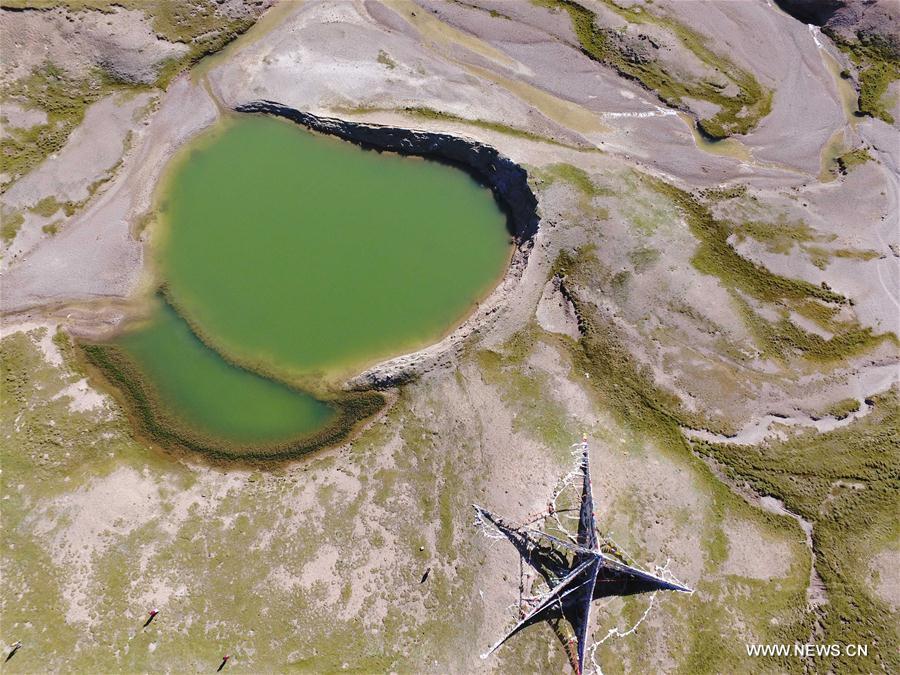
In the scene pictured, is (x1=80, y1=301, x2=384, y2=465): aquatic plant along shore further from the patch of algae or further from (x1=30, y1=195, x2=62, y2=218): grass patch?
(x1=30, y1=195, x2=62, y2=218): grass patch

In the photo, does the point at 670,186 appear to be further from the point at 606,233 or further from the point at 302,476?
the point at 302,476

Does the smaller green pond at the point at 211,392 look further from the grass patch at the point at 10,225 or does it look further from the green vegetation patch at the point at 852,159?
the green vegetation patch at the point at 852,159

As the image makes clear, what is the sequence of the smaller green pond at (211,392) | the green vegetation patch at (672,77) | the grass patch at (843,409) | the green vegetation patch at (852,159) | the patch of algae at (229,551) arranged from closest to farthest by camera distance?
the patch of algae at (229,551)
the grass patch at (843,409)
the smaller green pond at (211,392)
the green vegetation patch at (852,159)
the green vegetation patch at (672,77)

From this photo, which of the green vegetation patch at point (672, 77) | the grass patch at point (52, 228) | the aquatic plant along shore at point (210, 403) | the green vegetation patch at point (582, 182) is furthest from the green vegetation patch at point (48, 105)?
the green vegetation patch at point (672, 77)

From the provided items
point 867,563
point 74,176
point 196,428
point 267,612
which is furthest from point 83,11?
point 867,563

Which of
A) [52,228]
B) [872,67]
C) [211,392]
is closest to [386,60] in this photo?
[52,228]

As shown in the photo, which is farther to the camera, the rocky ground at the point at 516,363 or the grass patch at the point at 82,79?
the grass patch at the point at 82,79

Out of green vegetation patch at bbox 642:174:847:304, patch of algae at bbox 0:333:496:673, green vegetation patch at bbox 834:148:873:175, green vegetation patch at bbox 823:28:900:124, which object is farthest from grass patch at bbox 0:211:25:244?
green vegetation patch at bbox 823:28:900:124
